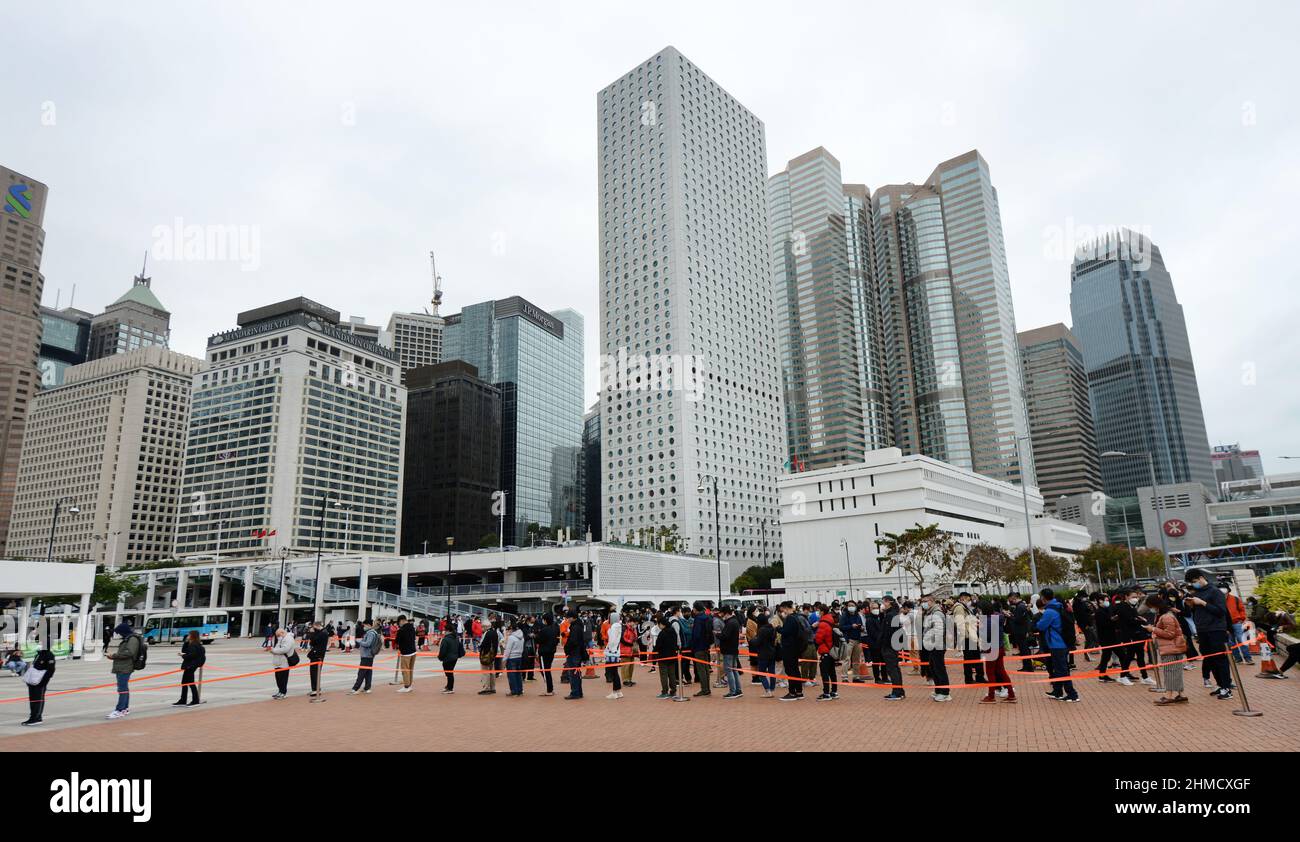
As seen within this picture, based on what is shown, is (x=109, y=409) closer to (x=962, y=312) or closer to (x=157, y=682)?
(x=157, y=682)

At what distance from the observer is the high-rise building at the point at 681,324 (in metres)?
135

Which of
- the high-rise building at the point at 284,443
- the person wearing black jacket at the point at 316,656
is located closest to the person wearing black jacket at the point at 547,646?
the person wearing black jacket at the point at 316,656

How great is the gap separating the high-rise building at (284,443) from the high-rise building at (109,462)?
73.9 feet

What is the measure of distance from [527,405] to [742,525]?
79.2 metres

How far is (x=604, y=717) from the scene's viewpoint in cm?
1327

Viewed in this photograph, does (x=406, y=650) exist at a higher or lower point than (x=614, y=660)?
higher

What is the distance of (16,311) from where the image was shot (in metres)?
180

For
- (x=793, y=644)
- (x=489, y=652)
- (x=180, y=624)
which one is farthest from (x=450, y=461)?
(x=793, y=644)

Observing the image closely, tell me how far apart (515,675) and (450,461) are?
16274 cm

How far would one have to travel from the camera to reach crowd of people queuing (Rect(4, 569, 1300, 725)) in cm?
1282

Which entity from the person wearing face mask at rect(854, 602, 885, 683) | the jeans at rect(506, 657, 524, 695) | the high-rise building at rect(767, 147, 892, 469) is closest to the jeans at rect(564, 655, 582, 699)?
the jeans at rect(506, 657, 524, 695)

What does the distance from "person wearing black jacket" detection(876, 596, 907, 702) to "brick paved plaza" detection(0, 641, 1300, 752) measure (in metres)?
0.45

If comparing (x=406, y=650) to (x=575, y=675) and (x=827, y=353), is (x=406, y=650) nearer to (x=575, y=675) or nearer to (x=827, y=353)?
(x=575, y=675)
